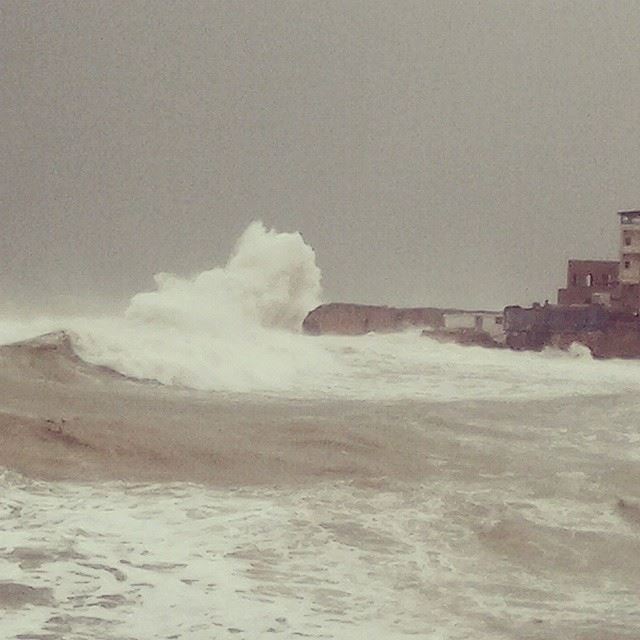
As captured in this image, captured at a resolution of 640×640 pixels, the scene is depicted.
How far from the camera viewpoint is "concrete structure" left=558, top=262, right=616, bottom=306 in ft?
84.8

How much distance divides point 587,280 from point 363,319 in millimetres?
6320

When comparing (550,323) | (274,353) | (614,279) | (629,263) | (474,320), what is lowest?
(274,353)

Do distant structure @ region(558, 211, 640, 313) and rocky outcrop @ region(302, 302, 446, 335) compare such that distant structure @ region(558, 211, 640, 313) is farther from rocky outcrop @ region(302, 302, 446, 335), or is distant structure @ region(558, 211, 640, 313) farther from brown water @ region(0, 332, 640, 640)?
brown water @ region(0, 332, 640, 640)

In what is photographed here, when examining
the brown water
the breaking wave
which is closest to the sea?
the brown water

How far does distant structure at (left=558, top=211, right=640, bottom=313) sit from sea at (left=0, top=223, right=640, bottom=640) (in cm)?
1338

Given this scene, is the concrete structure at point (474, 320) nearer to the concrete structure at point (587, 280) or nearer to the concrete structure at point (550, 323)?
the concrete structure at point (587, 280)

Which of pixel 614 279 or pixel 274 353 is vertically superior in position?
pixel 614 279

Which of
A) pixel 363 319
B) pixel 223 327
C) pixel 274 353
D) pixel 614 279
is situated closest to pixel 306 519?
pixel 274 353

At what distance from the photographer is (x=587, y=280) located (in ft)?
85.8

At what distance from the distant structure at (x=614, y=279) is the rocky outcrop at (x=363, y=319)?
169 inches

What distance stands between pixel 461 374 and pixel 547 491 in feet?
27.9

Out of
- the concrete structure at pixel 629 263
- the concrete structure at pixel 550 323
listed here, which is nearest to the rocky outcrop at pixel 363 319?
the concrete structure at pixel 550 323

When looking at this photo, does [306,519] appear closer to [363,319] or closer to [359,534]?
[359,534]

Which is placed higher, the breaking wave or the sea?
the breaking wave
